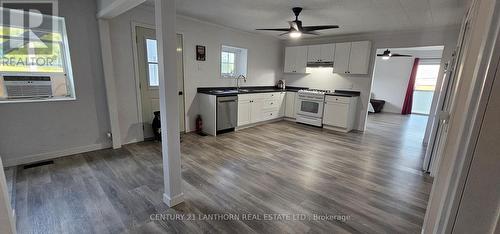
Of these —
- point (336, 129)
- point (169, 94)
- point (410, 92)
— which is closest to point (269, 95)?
point (336, 129)

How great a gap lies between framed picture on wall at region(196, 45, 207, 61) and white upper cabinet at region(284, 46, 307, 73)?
2.67 meters

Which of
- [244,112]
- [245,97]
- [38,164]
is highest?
[245,97]

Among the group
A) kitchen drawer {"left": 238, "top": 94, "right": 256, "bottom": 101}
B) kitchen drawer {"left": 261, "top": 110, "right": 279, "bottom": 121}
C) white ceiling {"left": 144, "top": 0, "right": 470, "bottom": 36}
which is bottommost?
kitchen drawer {"left": 261, "top": 110, "right": 279, "bottom": 121}

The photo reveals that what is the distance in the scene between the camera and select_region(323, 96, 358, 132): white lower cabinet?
4.85 meters

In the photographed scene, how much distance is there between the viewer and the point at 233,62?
5.39 metres

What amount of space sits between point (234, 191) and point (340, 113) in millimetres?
3585

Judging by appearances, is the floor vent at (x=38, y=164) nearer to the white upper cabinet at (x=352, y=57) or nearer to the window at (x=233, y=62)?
the window at (x=233, y=62)

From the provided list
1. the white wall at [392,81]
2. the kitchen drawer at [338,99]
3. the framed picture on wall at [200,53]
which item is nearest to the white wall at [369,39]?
the kitchen drawer at [338,99]

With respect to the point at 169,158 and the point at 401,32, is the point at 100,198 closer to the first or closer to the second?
the point at 169,158

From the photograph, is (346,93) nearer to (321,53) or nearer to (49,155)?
(321,53)

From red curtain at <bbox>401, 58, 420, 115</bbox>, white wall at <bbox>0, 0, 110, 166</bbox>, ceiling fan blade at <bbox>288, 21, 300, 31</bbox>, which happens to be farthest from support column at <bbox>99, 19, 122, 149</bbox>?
red curtain at <bbox>401, 58, 420, 115</bbox>

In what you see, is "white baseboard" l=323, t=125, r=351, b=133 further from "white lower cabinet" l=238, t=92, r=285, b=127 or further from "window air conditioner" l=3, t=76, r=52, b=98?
"window air conditioner" l=3, t=76, r=52, b=98

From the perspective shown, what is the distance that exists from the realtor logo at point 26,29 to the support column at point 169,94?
2208mm

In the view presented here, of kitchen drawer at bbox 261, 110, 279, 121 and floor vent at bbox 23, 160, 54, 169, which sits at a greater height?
kitchen drawer at bbox 261, 110, 279, 121
